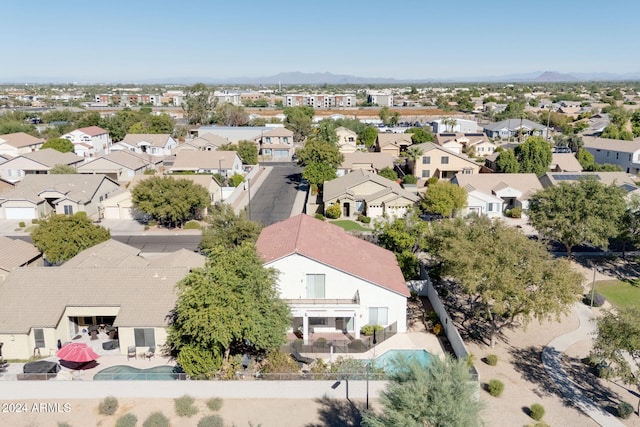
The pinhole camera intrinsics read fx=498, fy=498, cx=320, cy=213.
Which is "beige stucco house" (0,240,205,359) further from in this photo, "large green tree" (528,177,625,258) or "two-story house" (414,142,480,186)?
"two-story house" (414,142,480,186)

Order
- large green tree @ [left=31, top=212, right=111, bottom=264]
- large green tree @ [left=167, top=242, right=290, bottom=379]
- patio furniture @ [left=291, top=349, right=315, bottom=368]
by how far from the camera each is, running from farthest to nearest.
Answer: large green tree @ [left=31, top=212, right=111, bottom=264], patio furniture @ [left=291, top=349, right=315, bottom=368], large green tree @ [left=167, top=242, right=290, bottom=379]

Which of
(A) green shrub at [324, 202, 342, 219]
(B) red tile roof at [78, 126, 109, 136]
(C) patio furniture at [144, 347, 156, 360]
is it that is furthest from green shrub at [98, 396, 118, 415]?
(B) red tile roof at [78, 126, 109, 136]

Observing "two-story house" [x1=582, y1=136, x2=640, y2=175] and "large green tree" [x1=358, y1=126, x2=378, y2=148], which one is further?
"large green tree" [x1=358, y1=126, x2=378, y2=148]

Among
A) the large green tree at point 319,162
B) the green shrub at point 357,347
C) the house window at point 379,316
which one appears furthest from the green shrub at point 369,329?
the large green tree at point 319,162

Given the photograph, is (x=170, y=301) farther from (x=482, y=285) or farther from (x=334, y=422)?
(x=482, y=285)

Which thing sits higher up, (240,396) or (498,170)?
(498,170)

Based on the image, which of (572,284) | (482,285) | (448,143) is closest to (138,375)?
(482,285)

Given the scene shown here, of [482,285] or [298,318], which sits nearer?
[482,285]
